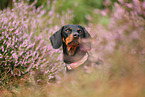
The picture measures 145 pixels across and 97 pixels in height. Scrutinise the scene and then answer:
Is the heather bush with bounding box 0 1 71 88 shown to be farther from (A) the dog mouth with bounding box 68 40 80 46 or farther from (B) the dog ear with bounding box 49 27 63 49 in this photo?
(A) the dog mouth with bounding box 68 40 80 46

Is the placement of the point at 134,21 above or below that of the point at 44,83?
above

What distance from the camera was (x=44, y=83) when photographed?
290 centimetres

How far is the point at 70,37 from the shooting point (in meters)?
3.26

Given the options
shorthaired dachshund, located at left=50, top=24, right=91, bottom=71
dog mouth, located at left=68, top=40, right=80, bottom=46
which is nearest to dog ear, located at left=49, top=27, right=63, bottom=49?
shorthaired dachshund, located at left=50, top=24, right=91, bottom=71

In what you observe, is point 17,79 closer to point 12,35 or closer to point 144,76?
point 12,35

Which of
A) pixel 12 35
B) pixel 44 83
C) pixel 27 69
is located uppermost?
pixel 12 35

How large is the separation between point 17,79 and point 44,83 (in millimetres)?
500

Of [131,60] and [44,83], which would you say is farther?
[44,83]

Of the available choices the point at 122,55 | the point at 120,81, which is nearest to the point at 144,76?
the point at 120,81

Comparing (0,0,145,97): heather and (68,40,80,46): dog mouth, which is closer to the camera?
(0,0,145,97): heather

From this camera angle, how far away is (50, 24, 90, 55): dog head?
3227 millimetres

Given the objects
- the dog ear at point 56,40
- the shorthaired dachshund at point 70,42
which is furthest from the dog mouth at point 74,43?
the dog ear at point 56,40

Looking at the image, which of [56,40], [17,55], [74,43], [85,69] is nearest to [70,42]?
[74,43]

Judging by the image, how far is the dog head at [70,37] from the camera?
3.23 metres
